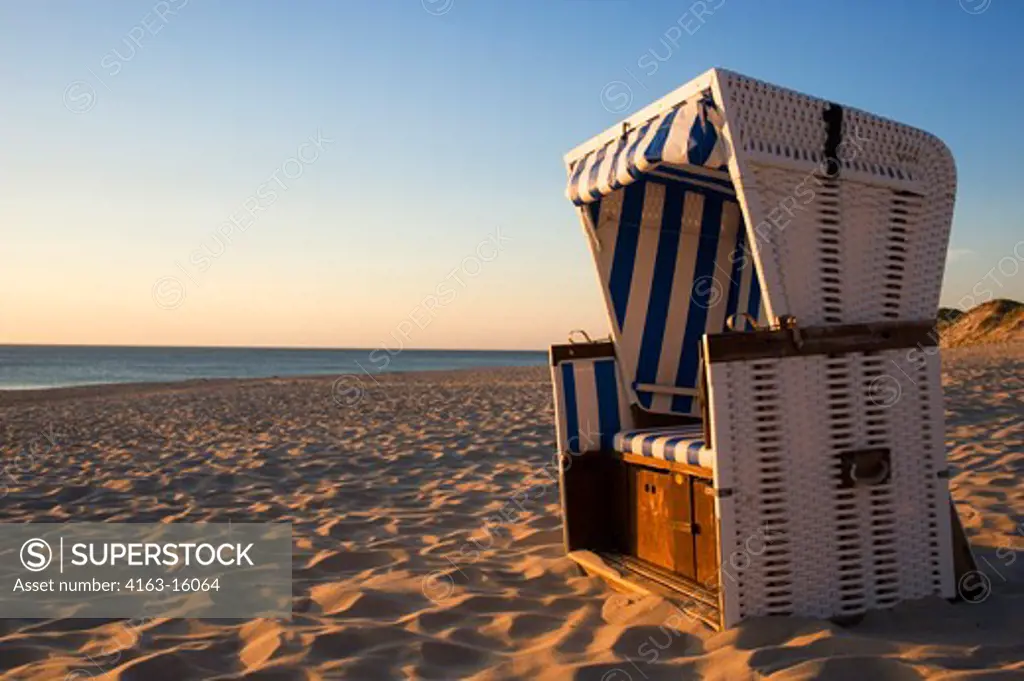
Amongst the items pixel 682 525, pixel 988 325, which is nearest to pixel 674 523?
pixel 682 525

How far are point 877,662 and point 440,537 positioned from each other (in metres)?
2.74

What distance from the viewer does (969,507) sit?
457 cm

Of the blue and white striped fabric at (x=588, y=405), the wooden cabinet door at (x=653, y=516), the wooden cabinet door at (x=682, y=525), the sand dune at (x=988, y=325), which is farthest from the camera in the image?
the sand dune at (x=988, y=325)

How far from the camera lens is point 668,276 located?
15.0 feet

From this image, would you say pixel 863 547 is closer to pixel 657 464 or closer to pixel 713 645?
pixel 713 645

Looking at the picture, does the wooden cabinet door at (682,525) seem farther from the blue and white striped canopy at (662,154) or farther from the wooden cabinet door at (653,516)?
the blue and white striped canopy at (662,154)

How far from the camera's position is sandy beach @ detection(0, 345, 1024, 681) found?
2668 mm

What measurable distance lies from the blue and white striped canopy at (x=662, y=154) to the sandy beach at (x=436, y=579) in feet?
5.51

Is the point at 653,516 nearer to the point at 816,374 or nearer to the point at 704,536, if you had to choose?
the point at 704,536

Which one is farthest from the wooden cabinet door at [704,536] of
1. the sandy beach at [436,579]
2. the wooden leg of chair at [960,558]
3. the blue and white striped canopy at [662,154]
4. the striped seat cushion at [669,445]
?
the blue and white striped canopy at [662,154]

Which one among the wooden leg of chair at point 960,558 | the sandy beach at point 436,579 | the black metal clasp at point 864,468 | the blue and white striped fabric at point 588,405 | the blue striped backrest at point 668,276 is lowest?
the sandy beach at point 436,579

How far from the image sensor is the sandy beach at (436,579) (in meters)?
2.67

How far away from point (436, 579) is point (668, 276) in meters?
2.07

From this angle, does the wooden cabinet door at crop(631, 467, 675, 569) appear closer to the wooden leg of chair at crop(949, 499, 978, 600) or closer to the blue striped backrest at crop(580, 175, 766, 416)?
the blue striped backrest at crop(580, 175, 766, 416)
